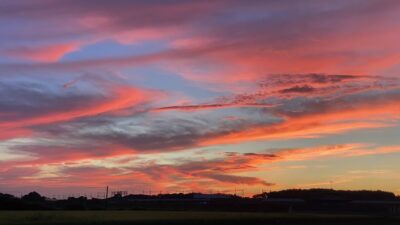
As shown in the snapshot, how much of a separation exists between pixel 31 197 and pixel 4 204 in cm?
6488

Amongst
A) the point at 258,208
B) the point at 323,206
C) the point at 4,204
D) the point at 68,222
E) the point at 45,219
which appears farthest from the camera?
the point at 323,206

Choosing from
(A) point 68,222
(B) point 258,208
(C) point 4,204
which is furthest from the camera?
(B) point 258,208

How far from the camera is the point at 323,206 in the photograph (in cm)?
19112

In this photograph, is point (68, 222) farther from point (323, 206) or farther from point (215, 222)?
point (323, 206)

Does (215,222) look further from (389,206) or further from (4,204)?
(389,206)

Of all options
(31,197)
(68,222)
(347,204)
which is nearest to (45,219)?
(68,222)

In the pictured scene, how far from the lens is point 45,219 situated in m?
73.9

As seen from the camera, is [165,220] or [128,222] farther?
[165,220]

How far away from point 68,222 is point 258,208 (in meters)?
107

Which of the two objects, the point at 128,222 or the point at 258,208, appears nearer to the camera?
the point at 128,222

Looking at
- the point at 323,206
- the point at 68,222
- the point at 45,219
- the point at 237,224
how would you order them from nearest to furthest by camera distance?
1. the point at 68,222
2. the point at 45,219
3. the point at 237,224
4. the point at 323,206

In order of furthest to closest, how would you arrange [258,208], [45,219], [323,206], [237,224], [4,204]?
[323,206]
[258,208]
[4,204]
[237,224]
[45,219]

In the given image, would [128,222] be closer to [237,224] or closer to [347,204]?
[237,224]

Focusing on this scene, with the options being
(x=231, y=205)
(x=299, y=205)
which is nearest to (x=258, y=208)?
(x=231, y=205)
